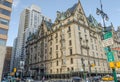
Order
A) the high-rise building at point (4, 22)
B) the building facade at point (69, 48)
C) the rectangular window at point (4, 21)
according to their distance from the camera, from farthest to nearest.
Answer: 1. the building facade at point (69, 48)
2. the rectangular window at point (4, 21)
3. the high-rise building at point (4, 22)

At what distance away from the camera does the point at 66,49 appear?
56.0 meters

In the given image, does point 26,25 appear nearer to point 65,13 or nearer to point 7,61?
point 7,61

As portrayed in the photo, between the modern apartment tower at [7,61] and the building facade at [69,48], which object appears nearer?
the building facade at [69,48]

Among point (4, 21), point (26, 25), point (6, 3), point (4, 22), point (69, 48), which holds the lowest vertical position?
point (69, 48)

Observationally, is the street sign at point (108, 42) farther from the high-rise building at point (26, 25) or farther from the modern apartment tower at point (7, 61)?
the modern apartment tower at point (7, 61)

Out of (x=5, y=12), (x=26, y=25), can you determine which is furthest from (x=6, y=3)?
(x=26, y=25)

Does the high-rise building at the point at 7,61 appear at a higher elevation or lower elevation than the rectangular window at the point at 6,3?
lower

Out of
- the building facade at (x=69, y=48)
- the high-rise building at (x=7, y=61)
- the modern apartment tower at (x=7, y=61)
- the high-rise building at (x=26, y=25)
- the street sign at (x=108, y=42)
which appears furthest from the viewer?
the modern apartment tower at (x=7, y=61)

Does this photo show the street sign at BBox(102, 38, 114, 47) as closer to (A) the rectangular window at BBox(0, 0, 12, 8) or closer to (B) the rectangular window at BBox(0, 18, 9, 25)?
(B) the rectangular window at BBox(0, 18, 9, 25)

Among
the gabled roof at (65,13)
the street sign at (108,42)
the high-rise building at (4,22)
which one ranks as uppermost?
the gabled roof at (65,13)

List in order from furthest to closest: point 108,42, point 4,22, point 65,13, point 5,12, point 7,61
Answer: point 7,61 → point 65,13 → point 5,12 → point 4,22 → point 108,42

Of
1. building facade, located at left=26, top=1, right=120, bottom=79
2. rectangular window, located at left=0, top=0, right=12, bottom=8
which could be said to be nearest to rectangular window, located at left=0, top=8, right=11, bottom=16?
rectangular window, located at left=0, top=0, right=12, bottom=8

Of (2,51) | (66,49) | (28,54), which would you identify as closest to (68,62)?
(66,49)

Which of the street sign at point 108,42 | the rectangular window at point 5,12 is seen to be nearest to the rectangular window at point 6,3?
the rectangular window at point 5,12
